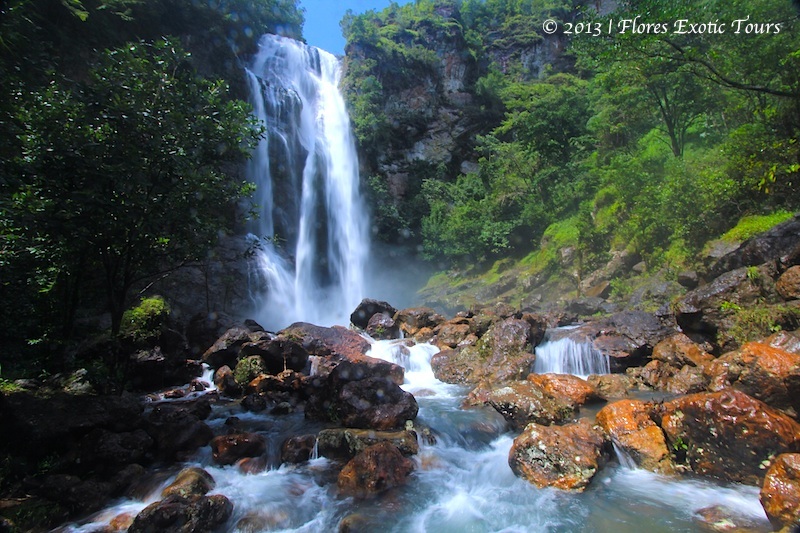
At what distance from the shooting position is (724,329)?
912 cm

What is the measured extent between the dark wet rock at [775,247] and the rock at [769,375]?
194 inches

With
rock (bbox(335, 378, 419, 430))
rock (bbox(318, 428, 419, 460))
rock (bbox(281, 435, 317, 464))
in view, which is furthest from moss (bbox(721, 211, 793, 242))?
rock (bbox(281, 435, 317, 464))

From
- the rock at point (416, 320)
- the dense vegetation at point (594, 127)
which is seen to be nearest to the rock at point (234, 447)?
the dense vegetation at point (594, 127)

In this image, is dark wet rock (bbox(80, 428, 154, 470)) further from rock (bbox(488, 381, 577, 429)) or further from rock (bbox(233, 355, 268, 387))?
rock (bbox(488, 381, 577, 429))

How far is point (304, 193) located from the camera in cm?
2677

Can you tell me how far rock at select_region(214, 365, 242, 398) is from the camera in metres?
10.2

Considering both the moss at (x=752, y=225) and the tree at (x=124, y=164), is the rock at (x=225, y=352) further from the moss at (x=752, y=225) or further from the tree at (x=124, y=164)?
the moss at (x=752, y=225)

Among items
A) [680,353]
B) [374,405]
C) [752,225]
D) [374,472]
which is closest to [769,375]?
[680,353]

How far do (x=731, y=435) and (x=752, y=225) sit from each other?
10.7m

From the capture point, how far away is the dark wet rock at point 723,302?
29.9ft

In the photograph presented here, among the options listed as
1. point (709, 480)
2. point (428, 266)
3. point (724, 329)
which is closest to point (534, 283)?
point (428, 266)

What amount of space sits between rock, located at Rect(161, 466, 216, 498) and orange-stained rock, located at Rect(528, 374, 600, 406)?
234 inches

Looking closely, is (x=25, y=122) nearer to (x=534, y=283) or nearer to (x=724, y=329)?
(x=724, y=329)

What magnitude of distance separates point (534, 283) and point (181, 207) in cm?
1845
